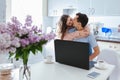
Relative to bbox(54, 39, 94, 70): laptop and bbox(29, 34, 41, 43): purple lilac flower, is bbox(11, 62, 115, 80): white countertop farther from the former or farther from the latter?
bbox(29, 34, 41, 43): purple lilac flower

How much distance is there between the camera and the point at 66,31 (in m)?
2.17

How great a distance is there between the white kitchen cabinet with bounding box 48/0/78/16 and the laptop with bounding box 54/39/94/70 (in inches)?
97.1

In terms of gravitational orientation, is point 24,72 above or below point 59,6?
below

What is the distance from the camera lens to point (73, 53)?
159 centimetres

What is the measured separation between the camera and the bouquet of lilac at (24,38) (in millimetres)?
1046

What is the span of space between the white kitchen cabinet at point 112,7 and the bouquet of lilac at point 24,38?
8.57ft

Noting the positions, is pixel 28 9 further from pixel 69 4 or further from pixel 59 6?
pixel 69 4

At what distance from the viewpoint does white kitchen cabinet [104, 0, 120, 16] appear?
134 inches

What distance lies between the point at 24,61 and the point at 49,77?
309mm

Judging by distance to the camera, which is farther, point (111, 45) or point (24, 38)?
point (111, 45)

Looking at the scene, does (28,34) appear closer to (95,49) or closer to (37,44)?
(37,44)

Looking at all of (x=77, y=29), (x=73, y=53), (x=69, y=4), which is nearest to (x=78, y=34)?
(x=77, y=29)

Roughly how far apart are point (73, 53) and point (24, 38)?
24.6 inches

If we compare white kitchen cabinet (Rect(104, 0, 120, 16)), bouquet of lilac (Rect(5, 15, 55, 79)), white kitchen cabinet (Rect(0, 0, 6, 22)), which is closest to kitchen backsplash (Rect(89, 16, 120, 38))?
white kitchen cabinet (Rect(104, 0, 120, 16))
